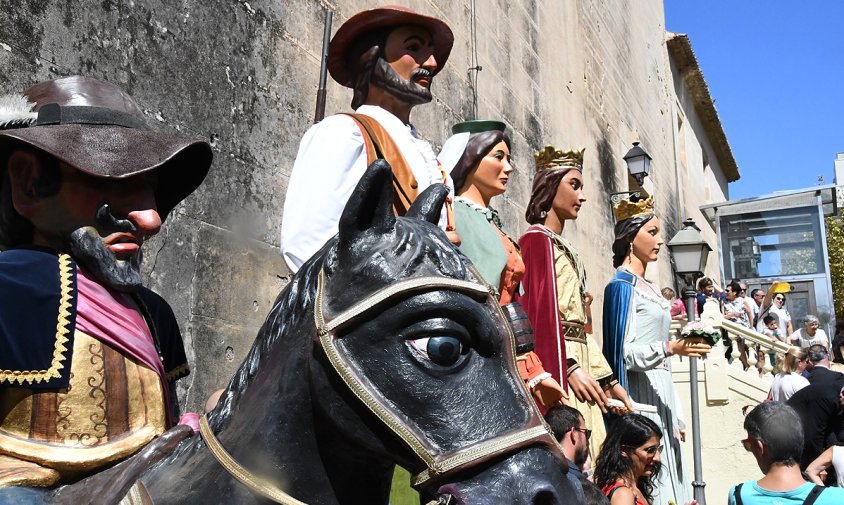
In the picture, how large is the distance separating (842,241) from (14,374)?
36.2 meters

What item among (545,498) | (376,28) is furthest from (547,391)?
(545,498)

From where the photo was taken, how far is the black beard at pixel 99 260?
195 centimetres

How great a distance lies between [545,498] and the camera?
1.44 metres

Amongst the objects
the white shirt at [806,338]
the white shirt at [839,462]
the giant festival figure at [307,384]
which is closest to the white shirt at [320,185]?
the giant festival figure at [307,384]

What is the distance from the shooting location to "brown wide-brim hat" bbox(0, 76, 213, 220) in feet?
6.39

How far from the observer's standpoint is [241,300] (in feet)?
14.5

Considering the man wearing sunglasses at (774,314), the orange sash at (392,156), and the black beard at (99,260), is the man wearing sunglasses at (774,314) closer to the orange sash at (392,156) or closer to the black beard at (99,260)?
the orange sash at (392,156)

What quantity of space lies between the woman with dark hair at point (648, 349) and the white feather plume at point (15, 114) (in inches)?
162

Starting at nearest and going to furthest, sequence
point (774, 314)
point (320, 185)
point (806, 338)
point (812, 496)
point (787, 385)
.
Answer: point (320, 185) → point (812, 496) → point (787, 385) → point (806, 338) → point (774, 314)

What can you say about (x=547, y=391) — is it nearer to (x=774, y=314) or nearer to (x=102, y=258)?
(x=102, y=258)

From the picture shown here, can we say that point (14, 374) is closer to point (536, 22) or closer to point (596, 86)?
point (536, 22)

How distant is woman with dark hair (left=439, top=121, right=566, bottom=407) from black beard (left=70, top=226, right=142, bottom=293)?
60.0 inches

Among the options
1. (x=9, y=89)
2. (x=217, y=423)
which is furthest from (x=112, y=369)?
(x=9, y=89)

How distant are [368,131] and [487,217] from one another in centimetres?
111
